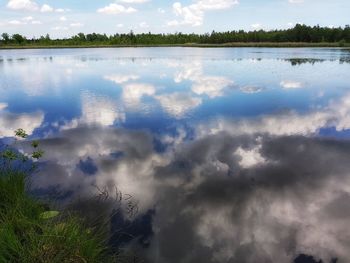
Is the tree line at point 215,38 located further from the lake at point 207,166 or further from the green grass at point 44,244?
the green grass at point 44,244

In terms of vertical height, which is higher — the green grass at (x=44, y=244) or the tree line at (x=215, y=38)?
the tree line at (x=215, y=38)

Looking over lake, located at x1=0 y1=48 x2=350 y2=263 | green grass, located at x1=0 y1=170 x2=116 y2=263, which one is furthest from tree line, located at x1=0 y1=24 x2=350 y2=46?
green grass, located at x1=0 y1=170 x2=116 y2=263

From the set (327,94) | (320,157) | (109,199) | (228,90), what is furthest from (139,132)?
(327,94)

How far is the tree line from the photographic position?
116 meters

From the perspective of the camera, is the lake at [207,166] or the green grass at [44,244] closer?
the green grass at [44,244]

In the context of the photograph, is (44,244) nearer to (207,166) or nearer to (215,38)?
(207,166)

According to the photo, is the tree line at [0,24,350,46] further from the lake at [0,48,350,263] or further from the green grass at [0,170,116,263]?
the green grass at [0,170,116,263]

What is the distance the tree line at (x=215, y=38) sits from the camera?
116 m

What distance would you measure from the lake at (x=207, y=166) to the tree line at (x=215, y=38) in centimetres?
9906

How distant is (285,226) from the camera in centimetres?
736

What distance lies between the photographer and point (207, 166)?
1049 centimetres

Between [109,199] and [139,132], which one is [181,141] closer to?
[139,132]

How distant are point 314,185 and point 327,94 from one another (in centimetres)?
1386

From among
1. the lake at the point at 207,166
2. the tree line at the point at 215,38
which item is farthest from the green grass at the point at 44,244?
the tree line at the point at 215,38
